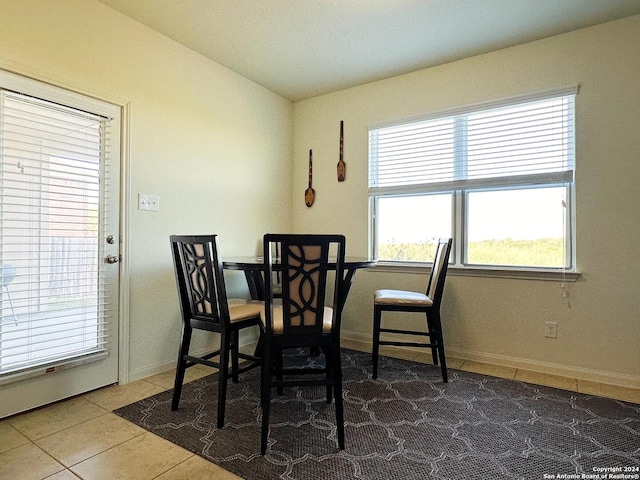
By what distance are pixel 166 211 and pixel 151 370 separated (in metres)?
1.14

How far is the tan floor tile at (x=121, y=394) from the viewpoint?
212 cm

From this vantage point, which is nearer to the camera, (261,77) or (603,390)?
(603,390)

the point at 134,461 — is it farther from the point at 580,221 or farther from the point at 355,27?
the point at 580,221

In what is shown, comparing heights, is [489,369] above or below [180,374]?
below

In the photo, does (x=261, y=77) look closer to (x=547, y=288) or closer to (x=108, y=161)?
(x=108, y=161)

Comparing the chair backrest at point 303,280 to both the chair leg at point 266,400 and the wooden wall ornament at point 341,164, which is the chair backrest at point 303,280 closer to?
the chair leg at point 266,400

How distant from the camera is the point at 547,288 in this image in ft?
8.70

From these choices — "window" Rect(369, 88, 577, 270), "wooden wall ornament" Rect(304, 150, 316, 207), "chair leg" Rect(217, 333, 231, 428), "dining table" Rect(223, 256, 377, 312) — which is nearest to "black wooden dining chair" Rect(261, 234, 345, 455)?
"dining table" Rect(223, 256, 377, 312)

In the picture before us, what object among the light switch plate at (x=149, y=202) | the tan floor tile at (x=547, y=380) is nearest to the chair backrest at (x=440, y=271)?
the tan floor tile at (x=547, y=380)

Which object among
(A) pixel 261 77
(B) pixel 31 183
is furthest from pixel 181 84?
(B) pixel 31 183

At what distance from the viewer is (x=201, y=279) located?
1942 mm

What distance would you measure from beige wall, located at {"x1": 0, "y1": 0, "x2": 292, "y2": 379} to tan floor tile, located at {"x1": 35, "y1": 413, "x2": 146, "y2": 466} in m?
0.60

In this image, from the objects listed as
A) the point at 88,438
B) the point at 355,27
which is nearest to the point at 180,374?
the point at 88,438

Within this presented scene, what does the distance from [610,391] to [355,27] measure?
9.59 ft
